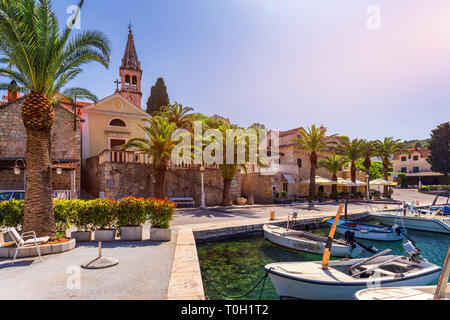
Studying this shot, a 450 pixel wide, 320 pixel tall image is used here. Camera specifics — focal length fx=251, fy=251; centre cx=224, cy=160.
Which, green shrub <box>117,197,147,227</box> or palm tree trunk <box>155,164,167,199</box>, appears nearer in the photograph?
green shrub <box>117,197,147,227</box>

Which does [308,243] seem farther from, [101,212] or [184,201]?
[184,201]

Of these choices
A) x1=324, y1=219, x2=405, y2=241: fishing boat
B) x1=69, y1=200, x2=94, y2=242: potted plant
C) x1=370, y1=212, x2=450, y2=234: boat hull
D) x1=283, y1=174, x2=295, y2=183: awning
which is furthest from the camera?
x1=283, y1=174, x2=295, y2=183: awning

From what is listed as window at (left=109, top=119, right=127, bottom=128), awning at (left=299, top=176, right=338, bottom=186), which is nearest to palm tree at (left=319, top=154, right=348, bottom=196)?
awning at (left=299, top=176, right=338, bottom=186)

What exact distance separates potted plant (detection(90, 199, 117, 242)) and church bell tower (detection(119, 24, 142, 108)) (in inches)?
1162

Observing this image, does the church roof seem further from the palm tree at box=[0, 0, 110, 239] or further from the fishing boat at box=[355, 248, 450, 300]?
the fishing boat at box=[355, 248, 450, 300]

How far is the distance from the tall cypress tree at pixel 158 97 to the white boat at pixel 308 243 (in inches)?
1357

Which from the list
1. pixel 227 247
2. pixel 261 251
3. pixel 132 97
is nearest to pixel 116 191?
pixel 227 247

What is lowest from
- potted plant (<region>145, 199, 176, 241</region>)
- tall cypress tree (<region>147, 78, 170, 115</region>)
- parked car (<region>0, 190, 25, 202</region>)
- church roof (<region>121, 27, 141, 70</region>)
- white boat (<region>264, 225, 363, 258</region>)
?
white boat (<region>264, 225, 363, 258</region>)

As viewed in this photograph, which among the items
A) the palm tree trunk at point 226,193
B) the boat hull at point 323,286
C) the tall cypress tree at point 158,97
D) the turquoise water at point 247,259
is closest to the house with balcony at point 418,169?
the palm tree trunk at point 226,193

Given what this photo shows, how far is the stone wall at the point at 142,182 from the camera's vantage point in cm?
1930

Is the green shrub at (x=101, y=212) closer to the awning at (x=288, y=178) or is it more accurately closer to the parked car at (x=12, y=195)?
the parked car at (x=12, y=195)

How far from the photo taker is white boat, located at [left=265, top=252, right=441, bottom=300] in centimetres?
657
